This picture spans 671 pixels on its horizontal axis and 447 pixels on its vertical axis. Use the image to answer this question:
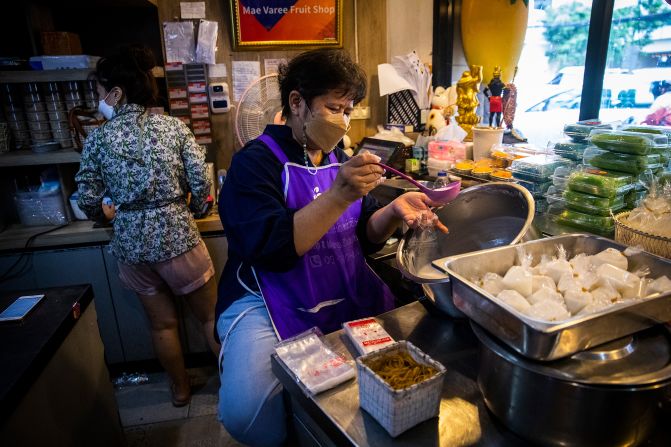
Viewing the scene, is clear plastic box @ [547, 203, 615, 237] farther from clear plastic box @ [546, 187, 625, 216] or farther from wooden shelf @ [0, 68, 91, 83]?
wooden shelf @ [0, 68, 91, 83]

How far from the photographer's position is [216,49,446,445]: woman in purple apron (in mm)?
1178

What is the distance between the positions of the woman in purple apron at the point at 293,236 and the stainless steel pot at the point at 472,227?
9 cm

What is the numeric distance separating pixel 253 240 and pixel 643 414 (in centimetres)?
93

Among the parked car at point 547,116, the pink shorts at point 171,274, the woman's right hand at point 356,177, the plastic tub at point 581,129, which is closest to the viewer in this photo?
the woman's right hand at point 356,177

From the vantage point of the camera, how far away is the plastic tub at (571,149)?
167cm

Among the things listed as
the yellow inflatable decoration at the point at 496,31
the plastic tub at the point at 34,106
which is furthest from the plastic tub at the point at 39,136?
the yellow inflatable decoration at the point at 496,31

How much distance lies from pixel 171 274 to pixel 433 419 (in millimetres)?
1594

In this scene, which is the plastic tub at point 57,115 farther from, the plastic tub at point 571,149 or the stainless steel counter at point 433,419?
the plastic tub at point 571,149

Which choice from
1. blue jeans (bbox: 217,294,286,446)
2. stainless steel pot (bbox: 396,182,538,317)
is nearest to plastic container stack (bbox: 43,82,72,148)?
blue jeans (bbox: 217,294,286,446)

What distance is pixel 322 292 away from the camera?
54.9 inches

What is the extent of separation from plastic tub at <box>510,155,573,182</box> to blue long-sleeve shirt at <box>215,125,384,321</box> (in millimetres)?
803

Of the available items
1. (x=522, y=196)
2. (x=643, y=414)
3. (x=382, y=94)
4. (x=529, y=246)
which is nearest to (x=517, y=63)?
(x=382, y=94)

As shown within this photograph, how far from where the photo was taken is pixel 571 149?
169 centimetres

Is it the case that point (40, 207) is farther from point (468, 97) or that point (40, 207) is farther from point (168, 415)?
point (468, 97)
